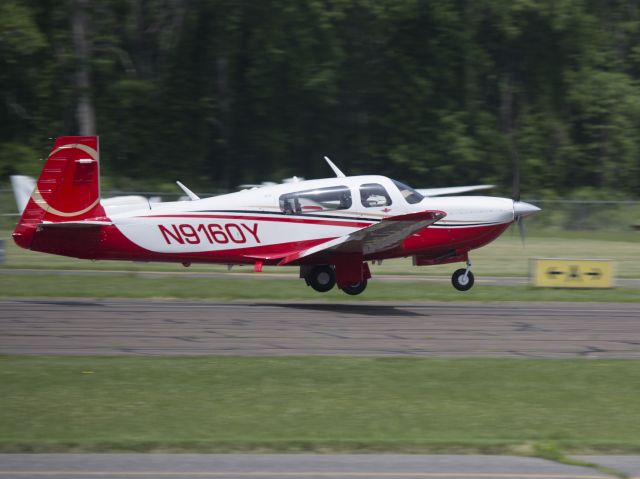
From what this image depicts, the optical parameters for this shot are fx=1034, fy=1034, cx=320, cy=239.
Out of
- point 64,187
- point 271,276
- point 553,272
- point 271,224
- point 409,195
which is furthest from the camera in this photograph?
point 271,276

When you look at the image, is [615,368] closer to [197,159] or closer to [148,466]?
[148,466]

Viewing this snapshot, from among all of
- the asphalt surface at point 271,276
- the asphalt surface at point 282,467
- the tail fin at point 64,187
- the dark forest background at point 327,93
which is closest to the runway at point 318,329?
the tail fin at point 64,187

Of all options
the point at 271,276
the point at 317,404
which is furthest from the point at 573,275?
the point at 317,404

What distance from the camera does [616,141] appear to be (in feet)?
164

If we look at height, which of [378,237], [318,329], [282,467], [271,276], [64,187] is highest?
[64,187]

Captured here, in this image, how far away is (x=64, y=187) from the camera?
1791 centimetres

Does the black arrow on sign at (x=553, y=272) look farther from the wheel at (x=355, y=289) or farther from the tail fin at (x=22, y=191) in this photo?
the tail fin at (x=22, y=191)

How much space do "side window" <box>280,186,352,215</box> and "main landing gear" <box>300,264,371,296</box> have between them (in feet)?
4.51

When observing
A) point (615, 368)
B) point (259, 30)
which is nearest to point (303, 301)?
point (615, 368)

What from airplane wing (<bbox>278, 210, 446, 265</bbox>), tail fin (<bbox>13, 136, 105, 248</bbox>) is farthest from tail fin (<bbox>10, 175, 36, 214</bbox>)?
airplane wing (<bbox>278, 210, 446, 265</bbox>)

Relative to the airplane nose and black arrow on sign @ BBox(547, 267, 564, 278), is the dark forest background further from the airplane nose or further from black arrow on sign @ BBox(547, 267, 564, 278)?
the airplane nose

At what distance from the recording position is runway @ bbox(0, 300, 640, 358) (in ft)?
45.3

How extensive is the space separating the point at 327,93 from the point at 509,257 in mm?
18587

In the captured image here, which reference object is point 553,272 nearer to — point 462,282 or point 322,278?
point 462,282
